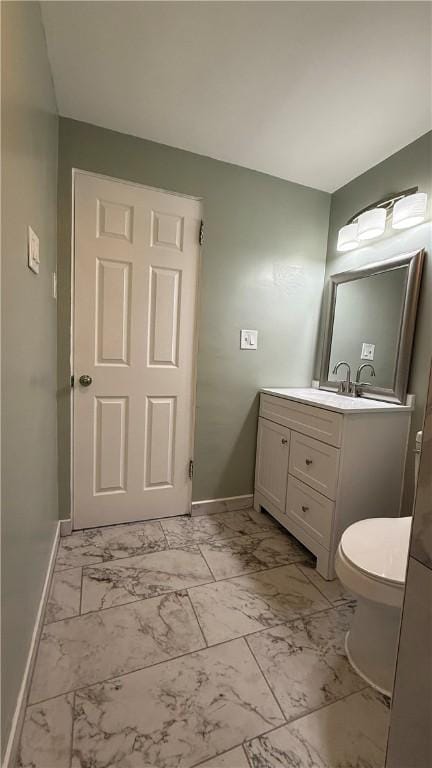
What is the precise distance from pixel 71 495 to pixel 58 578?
445mm

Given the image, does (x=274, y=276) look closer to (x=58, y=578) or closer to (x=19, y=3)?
(x=19, y=3)

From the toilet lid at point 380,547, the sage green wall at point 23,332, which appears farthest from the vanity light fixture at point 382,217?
the sage green wall at point 23,332

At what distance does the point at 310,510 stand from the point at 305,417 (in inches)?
19.2

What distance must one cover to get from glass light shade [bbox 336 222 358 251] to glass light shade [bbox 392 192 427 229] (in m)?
0.28

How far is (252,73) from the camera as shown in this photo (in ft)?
4.35

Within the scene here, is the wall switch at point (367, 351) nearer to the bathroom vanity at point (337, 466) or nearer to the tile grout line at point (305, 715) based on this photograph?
the bathroom vanity at point (337, 466)

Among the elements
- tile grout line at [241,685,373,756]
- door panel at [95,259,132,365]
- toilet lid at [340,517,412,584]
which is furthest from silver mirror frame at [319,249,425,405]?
door panel at [95,259,132,365]

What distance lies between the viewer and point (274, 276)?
6.93 feet

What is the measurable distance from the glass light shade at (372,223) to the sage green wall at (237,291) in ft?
1.33

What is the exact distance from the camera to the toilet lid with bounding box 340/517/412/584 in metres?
0.99

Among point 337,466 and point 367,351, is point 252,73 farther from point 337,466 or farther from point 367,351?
point 337,466

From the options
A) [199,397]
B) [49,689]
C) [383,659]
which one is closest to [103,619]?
[49,689]

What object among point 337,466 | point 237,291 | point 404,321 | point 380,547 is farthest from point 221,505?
point 404,321

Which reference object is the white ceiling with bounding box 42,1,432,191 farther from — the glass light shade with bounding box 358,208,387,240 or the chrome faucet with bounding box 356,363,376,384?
the chrome faucet with bounding box 356,363,376,384
